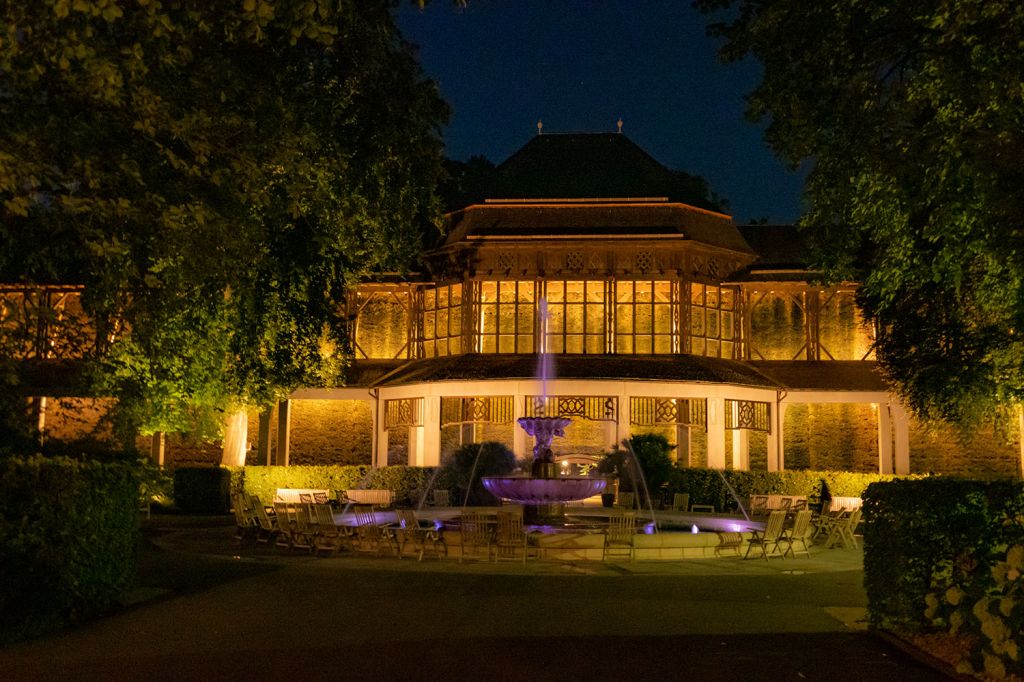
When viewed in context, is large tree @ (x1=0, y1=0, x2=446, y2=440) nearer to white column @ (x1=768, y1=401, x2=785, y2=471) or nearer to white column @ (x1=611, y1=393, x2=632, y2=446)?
white column @ (x1=611, y1=393, x2=632, y2=446)

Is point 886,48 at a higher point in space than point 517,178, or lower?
lower

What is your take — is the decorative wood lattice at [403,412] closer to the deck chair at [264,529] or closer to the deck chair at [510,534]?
the deck chair at [264,529]

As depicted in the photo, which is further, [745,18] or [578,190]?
[578,190]

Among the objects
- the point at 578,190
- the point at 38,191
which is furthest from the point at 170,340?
the point at 578,190

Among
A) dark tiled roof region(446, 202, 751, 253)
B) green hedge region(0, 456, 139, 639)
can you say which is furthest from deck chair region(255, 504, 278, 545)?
dark tiled roof region(446, 202, 751, 253)

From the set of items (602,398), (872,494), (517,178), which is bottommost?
(872,494)

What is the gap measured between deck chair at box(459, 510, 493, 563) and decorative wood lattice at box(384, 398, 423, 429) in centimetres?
1303

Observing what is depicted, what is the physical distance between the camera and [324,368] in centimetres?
2456

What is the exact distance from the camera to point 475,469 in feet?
83.1

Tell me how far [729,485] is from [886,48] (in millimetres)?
16801

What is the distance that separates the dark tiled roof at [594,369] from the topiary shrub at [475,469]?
220cm

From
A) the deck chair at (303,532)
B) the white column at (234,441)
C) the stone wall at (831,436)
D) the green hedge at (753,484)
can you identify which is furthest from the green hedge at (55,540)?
the stone wall at (831,436)

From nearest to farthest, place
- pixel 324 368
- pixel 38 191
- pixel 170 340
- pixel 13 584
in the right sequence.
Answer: pixel 13 584
pixel 38 191
pixel 170 340
pixel 324 368

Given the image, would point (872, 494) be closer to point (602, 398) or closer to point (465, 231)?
point (602, 398)
